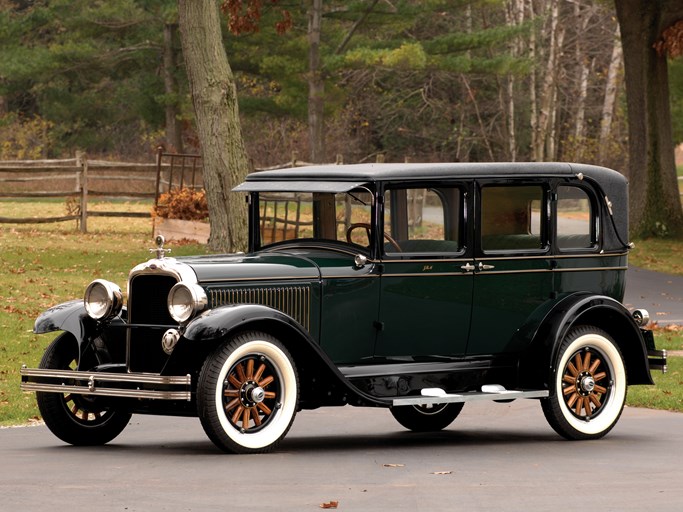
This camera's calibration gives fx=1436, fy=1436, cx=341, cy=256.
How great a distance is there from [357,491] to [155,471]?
1368mm

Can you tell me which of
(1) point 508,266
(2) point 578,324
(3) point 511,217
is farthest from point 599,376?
(3) point 511,217

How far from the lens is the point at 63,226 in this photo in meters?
35.1

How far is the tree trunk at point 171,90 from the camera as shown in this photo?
153ft

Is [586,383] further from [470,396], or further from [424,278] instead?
[424,278]

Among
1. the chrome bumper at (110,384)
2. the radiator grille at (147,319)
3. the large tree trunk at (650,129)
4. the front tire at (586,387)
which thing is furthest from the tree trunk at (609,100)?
the chrome bumper at (110,384)

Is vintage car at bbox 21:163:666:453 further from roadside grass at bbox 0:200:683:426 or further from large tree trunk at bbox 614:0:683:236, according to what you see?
large tree trunk at bbox 614:0:683:236

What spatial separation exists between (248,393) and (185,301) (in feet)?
2.37

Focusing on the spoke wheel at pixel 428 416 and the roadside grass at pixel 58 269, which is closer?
the spoke wheel at pixel 428 416

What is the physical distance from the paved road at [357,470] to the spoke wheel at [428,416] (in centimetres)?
13

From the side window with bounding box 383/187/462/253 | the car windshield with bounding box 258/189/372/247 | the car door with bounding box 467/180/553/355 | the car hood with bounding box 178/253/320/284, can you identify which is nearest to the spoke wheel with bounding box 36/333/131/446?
the car hood with bounding box 178/253/320/284

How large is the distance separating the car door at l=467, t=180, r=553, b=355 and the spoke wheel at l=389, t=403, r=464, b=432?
1.11 metres

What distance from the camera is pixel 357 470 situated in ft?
29.2

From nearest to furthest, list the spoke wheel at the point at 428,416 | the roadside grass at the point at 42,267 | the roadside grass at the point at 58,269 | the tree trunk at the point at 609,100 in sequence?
the spoke wheel at the point at 428,416, the roadside grass at the point at 58,269, the roadside grass at the point at 42,267, the tree trunk at the point at 609,100

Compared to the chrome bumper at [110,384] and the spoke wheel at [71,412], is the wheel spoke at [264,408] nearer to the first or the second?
the chrome bumper at [110,384]
